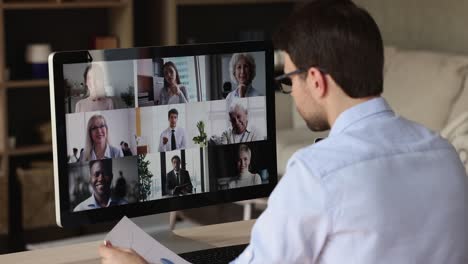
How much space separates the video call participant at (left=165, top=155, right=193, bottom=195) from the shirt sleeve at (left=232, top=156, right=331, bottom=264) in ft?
1.86

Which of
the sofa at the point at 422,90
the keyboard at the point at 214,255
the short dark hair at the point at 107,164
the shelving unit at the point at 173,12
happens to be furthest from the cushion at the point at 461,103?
the short dark hair at the point at 107,164

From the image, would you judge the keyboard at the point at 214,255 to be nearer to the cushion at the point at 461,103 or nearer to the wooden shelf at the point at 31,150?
the cushion at the point at 461,103

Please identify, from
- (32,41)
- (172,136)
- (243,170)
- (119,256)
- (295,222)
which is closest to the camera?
(295,222)

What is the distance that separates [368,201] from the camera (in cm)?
125

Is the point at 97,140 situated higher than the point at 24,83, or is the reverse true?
the point at 24,83

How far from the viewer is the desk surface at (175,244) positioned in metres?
1.82

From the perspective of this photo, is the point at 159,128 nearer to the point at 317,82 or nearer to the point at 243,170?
the point at 243,170

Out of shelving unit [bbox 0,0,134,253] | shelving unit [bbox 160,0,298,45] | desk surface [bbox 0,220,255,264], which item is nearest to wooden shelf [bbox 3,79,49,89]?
shelving unit [bbox 0,0,134,253]

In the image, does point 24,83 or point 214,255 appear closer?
point 214,255

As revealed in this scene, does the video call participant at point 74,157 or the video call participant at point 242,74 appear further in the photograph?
the video call participant at point 242,74

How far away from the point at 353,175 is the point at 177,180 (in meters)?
0.66

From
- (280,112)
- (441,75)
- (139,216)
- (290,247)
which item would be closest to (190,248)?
(139,216)

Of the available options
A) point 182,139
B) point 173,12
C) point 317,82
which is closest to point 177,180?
point 182,139

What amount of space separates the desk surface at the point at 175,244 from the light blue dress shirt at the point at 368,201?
Result: 0.60 meters
